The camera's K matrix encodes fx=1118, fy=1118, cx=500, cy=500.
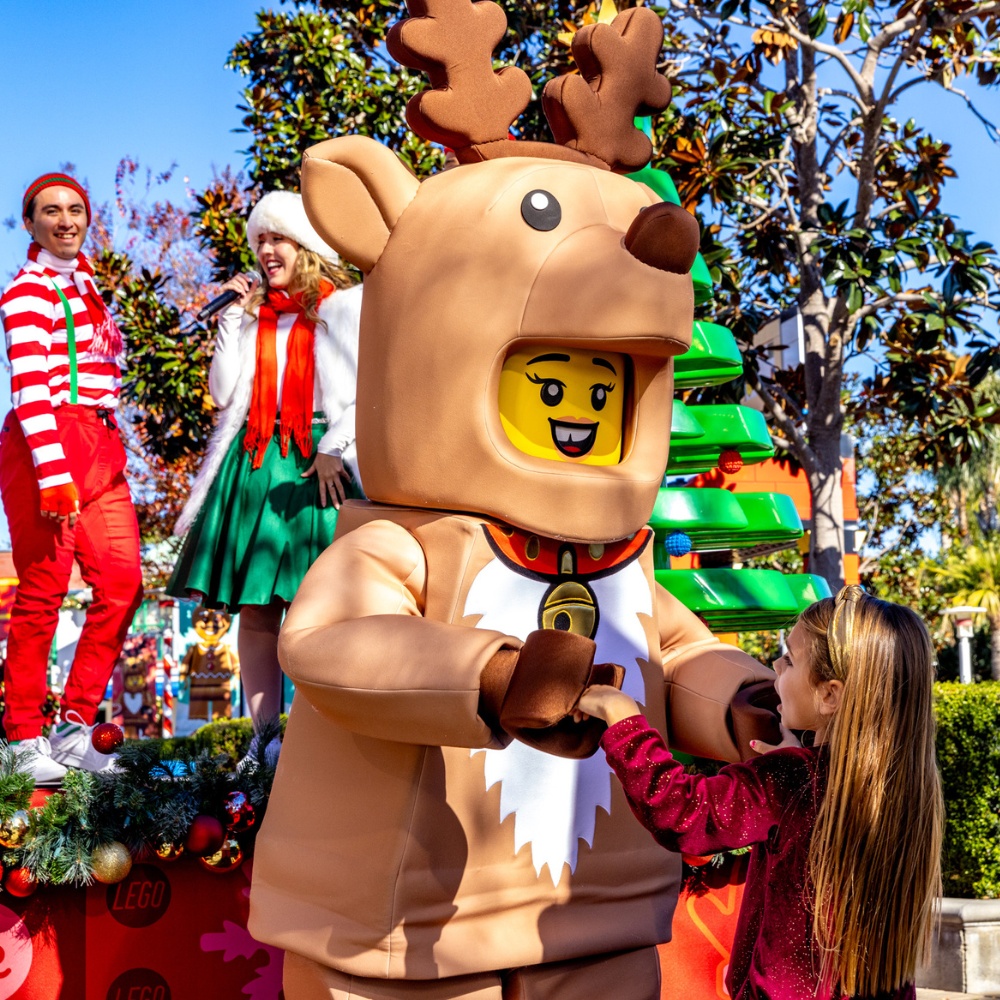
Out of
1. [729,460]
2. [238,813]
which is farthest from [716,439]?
[238,813]

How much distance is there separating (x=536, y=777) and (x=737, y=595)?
5.71 feet

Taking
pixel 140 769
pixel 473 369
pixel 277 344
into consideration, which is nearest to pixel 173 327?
pixel 277 344

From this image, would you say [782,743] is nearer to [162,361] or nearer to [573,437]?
[573,437]

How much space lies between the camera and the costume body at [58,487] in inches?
136

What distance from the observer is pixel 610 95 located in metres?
2.73

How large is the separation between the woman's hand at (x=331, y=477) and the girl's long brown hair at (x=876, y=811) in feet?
6.16

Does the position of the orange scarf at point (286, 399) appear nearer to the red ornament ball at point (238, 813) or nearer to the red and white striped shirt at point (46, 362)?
the red and white striped shirt at point (46, 362)

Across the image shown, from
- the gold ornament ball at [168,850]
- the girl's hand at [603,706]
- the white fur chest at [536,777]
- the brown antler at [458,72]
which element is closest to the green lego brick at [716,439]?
the brown antler at [458,72]

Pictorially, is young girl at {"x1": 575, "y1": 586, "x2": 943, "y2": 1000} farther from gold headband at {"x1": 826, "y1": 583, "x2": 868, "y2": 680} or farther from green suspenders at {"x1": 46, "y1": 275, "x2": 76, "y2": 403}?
green suspenders at {"x1": 46, "y1": 275, "x2": 76, "y2": 403}

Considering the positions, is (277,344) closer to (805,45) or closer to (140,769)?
(140,769)

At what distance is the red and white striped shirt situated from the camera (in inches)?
135

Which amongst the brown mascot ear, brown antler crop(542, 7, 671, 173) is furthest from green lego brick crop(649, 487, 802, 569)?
the brown mascot ear

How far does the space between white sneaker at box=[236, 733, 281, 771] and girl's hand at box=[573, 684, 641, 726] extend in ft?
4.51

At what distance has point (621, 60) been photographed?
108 inches
